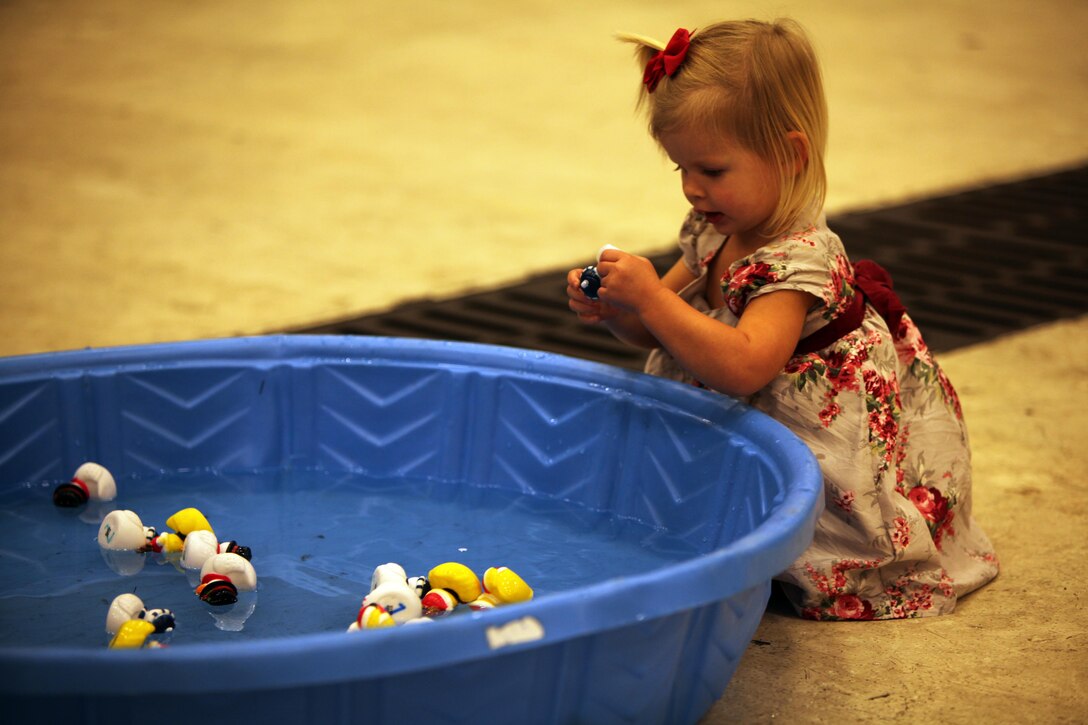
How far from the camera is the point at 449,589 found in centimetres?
127

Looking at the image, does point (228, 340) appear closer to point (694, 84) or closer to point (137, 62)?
point (694, 84)

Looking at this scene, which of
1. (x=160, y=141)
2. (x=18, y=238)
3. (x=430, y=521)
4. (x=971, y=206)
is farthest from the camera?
(x=160, y=141)

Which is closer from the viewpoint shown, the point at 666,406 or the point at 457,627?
the point at 457,627

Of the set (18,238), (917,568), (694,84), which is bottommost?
(18,238)

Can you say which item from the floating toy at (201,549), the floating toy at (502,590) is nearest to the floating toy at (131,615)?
the floating toy at (201,549)

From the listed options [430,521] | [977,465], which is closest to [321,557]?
[430,521]

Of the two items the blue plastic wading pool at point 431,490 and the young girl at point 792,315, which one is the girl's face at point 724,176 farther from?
the blue plastic wading pool at point 431,490

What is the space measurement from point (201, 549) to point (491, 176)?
1724 millimetres

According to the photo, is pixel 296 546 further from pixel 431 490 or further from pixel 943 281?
pixel 943 281

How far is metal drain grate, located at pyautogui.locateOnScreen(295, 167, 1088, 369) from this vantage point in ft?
6.95

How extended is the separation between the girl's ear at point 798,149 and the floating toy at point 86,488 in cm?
78

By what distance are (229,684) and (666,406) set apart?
0.67m

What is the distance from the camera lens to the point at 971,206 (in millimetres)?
2803

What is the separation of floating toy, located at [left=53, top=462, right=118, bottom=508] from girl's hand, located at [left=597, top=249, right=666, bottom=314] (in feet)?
1.88
